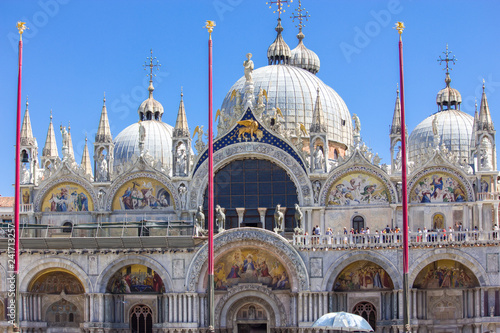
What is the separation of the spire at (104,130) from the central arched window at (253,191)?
7.67 m

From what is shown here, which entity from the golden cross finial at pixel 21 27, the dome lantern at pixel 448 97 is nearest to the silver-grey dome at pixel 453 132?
the dome lantern at pixel 448 97

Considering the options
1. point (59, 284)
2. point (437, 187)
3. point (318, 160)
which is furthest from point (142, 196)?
point (437, 187)

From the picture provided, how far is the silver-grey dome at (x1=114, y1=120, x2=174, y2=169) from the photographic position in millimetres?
85062

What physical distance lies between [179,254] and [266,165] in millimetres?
7890

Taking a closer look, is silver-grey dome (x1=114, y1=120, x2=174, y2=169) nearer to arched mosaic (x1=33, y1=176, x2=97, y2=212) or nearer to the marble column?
arched mosaic (x1=33, y1=176, x2=97, y2=212)

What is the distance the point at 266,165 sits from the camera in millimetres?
64625

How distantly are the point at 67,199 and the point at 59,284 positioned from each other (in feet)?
18.4

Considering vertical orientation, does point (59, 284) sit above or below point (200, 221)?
below

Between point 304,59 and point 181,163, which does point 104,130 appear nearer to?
point 181,163

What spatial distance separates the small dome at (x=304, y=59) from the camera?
260ft

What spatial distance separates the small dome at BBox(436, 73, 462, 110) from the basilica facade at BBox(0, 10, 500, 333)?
1715 cm

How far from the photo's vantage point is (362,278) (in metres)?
61.2

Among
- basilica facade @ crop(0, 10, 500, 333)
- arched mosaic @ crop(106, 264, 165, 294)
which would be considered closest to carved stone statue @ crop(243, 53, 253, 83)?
basilica facade @ crop(0, 10, 500, 333)

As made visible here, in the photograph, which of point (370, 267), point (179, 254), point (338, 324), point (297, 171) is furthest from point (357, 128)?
point (338, 324)
